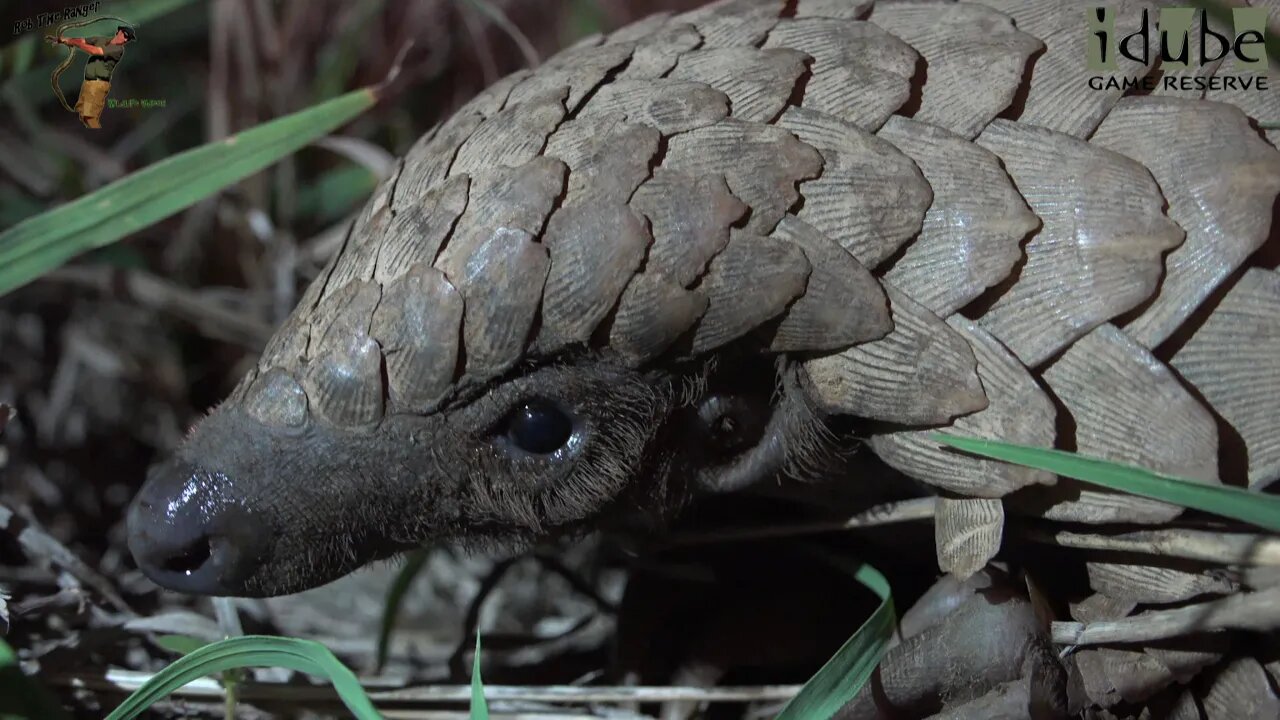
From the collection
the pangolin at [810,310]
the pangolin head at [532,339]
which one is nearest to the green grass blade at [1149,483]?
the pangolin at [810,310]

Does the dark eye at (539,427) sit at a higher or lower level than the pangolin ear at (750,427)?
higher

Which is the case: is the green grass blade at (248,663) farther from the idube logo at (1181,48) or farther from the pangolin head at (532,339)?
the idube logo at (1181,48)

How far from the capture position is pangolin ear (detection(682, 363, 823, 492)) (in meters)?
1.18

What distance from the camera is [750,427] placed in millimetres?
1234

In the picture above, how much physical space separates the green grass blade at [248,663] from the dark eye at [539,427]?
0.31 metres

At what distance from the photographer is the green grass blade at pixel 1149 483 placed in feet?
3.07

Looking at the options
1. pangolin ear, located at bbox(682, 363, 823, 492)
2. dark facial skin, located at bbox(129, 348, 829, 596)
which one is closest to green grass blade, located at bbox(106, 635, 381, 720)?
dark facial skin, located at bbox(129, 348, 829, 596)

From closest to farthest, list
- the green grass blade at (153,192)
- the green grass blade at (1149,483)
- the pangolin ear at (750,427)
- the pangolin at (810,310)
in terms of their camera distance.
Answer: the green grass blade at (1149,483) < the pangolin at (810,310) < the pangolin ear at (750,427) < the green grass blade at (153,192)

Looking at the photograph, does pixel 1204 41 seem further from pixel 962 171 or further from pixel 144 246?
pixel 144 246

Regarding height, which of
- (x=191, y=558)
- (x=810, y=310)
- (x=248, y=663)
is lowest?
(x=248, y=663)

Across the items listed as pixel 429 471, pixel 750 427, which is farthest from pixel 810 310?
pixel 429 471

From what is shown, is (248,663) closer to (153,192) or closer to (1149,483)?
(153,192)

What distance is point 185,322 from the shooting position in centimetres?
218

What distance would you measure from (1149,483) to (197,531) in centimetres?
96
